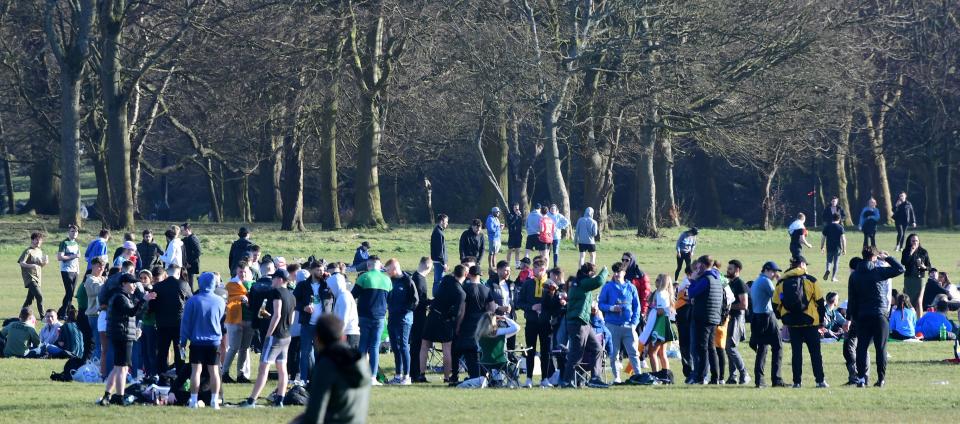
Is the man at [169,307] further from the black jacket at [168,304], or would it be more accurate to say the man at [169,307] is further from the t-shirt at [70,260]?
the t-shirt at [70,260]

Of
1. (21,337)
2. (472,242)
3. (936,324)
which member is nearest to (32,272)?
(21,337)

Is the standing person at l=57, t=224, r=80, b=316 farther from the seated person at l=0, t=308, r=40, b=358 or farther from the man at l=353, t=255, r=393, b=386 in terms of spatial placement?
the man at l=353, t=255, r=393, b=386

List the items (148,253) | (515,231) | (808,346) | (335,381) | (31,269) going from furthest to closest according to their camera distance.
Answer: (515,231) < (148,253) < (31,269) < (808,346) < (335,381)

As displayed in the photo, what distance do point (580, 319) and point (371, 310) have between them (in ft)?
8.42

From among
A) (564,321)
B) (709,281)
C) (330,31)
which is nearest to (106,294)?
(564,321)

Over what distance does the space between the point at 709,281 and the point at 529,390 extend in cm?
257

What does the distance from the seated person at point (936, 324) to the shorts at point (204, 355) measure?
13593mm

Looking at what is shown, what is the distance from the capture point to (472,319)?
18453 millimetres

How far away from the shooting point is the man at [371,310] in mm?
18156

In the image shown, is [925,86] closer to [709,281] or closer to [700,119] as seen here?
[700,119]

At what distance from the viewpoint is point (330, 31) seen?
40406mm

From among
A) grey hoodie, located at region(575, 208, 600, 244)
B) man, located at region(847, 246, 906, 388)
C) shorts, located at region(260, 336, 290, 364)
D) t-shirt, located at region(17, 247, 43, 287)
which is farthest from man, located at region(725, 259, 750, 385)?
grey hoodie, located at region(575, 208, 600, 244)

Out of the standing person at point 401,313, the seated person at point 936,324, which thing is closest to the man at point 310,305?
the standing person at point 401,313

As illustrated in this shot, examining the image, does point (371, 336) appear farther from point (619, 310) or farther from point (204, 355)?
point (619, 310)
